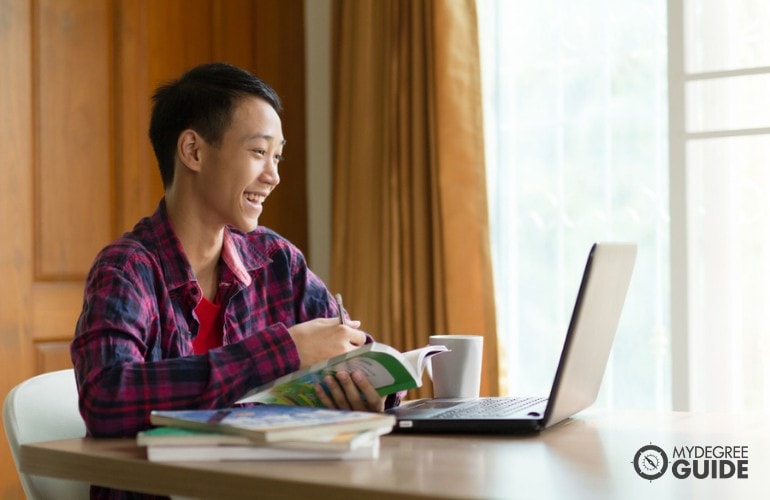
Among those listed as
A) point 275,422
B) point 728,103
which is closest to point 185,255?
point 275,422

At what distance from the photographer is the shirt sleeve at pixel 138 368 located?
49.1 inches

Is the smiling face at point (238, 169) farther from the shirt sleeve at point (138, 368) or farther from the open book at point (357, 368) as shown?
the open book at point (357, 368)

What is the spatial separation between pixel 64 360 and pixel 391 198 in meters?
1.08

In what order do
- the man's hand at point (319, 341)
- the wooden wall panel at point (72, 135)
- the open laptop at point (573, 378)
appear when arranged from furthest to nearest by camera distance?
1. the wooden wall panel at point (72, 135)
2. the man's hand at point (319, 341)
3. the open laptop at point (573, 378)

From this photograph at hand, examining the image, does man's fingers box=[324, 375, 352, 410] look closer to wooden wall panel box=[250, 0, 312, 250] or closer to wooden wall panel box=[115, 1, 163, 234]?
wooden wall panel box=[115, 1, 163, 234]

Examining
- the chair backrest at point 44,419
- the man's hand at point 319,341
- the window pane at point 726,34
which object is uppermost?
the window pane at point 726,34

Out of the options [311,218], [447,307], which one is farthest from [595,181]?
[311,218]

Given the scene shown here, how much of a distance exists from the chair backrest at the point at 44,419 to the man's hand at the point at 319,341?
419 millimetres

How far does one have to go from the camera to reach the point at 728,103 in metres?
2.50

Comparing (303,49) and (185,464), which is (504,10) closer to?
(303,49)

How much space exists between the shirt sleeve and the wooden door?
1.13 m

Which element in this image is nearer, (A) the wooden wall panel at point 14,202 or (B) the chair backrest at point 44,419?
(B) the chair backrest at point 44,419

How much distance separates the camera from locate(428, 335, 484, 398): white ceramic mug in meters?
1.49

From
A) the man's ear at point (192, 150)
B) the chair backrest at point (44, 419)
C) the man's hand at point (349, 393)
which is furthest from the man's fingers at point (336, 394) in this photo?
the man's ear at point (192, 150)
